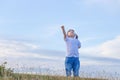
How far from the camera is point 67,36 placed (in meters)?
15.3

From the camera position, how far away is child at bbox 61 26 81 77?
49.5 feet

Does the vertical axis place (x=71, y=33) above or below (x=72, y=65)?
above

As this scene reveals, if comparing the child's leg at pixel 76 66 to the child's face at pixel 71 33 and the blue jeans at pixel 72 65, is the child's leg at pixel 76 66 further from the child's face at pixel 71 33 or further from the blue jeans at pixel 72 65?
the child's face at pixel 71 33

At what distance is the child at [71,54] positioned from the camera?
15.1 m

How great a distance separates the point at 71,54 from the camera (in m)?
15.1

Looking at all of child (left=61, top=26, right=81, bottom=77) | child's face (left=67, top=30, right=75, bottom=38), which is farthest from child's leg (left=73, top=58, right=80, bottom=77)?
child's face (left=67, top=30, right=75, bottom=38)

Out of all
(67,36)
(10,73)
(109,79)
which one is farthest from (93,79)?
(10,73)

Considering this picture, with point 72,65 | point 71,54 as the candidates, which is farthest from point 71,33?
point 72,65

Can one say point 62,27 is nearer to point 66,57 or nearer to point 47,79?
point 66,57

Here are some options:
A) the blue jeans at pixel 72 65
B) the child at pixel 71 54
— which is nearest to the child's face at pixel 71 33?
the child at pixel 71 54

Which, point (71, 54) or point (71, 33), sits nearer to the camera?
point (71, 54)

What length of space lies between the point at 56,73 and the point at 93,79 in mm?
1250

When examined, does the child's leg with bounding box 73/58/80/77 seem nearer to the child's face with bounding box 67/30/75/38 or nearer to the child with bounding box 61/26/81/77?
the child with bounding box 61/26/81/77

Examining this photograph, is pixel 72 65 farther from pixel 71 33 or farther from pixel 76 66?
pixel 71 33
